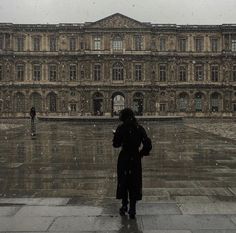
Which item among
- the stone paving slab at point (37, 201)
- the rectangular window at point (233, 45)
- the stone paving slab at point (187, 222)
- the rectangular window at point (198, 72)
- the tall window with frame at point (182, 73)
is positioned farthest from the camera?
the rectangular window at point (198, 72)

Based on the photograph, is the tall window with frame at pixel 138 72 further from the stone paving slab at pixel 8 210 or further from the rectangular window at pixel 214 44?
the stone paving slab at pixel 8 210

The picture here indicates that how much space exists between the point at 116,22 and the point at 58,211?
6485 centimetres

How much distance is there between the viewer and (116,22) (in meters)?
70.9

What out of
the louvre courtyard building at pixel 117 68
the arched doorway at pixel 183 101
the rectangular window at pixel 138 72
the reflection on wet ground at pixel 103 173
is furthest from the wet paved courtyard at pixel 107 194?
the arched doorway at pixel 183 101

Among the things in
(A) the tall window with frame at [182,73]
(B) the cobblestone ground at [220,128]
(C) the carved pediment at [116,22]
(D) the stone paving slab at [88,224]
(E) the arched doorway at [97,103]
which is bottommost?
(B) the cobblestone ground at [220,128]

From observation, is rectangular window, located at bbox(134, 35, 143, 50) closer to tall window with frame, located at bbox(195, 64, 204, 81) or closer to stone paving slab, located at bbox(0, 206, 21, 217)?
tall window with frame, located at bbox(195, 64, 204, 81)

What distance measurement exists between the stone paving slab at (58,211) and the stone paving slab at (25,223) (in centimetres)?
25

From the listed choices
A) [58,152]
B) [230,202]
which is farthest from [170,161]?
[230,202]

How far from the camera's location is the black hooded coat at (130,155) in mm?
7680

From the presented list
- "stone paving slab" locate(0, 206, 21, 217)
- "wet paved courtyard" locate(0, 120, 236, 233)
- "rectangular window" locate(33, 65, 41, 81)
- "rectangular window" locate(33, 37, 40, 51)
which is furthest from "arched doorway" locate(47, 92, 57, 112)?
"stone paving slab" locate(0, 206, 21, 217)

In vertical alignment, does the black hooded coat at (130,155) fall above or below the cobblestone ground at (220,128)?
above

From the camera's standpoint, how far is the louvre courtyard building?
232 feet

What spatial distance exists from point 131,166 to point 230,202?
78.0 inches

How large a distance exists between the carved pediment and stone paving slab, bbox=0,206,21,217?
64.1 m
